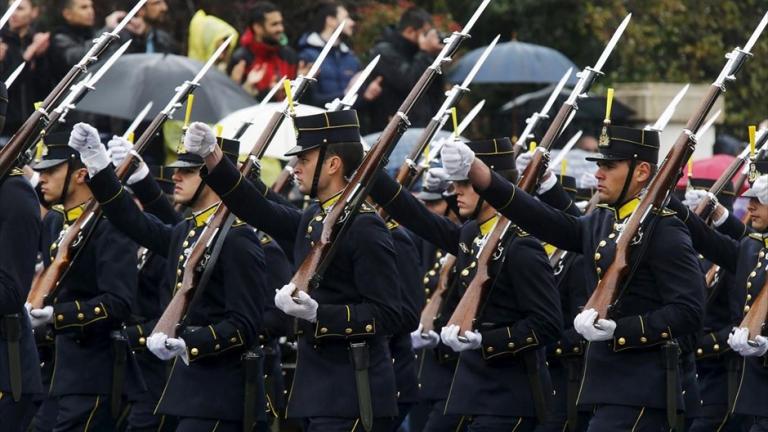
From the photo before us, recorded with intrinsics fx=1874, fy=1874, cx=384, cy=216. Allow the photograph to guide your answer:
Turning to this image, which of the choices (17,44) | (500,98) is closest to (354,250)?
(17,44)

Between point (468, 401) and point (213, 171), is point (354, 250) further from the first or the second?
point (468, 401)

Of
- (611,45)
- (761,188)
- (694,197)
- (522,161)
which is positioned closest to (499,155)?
(522,161)

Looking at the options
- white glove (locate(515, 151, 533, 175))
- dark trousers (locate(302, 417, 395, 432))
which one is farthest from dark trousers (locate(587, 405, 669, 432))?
white glove (locate(515, 151, 533, 175))

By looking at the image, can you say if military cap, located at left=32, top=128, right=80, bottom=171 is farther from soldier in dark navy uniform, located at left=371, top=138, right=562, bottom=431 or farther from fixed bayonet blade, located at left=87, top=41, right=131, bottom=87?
soldier in dark navy uniform, located at left=371, top=138, right=562, bottom=431

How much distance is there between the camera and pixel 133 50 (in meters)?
15.9

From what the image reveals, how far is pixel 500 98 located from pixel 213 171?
41.6 feet

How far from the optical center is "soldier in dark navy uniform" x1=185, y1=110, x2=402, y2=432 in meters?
8.79

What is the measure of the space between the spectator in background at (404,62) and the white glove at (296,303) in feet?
25.7

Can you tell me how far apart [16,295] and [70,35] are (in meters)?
7.24

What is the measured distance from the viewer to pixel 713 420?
38.3 ft

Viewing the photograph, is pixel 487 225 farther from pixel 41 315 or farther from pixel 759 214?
pixel 41 315

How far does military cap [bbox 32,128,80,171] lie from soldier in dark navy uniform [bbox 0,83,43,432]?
192 centimetres

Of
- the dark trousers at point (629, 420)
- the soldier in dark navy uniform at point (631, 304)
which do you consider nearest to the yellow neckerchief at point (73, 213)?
the soldier in dark navy uniform at point (631, 304)

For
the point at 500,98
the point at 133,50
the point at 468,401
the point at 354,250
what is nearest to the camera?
the point at 354,250
